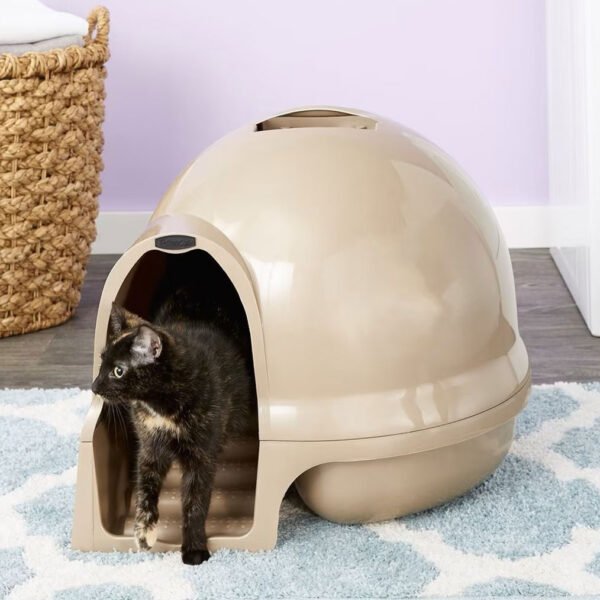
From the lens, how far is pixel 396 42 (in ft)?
8.93

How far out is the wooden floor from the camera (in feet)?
6.86

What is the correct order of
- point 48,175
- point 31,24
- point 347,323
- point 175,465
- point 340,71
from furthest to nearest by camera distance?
point 340,71 < point 48,175 < point 31,24 < point 175,465 < point 347,323

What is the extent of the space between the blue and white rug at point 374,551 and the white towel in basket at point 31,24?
2.83ft

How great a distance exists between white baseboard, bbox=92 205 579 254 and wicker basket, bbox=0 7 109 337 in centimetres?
40

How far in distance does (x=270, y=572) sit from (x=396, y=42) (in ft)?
5.53

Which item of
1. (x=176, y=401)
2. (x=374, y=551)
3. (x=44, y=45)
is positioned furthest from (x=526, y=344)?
(x=44, y=45)

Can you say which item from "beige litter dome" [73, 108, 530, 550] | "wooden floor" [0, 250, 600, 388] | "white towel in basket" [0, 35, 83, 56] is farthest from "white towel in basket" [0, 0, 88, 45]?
"beige litter dome" [73, 108, 530, 550]

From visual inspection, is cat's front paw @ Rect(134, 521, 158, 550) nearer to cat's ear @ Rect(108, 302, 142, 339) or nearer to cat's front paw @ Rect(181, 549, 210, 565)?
cat's front paw @ Rect(181, 549, 210, 565)

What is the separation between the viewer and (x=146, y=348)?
1.38m

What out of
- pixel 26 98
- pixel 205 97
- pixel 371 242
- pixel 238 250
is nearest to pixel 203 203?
pixel 238 250

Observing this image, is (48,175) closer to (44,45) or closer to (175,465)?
(44,45)

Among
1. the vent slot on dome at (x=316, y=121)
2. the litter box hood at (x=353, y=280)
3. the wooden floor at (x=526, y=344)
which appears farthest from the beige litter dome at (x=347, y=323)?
the wooden floor at (x=526, y=344)

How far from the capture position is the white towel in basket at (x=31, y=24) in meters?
2.12

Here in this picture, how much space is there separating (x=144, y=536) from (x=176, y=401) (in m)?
0.19
